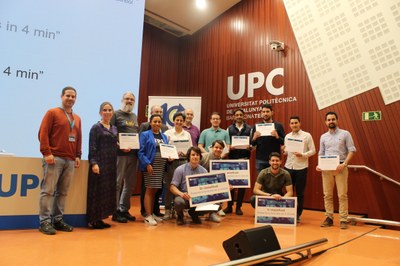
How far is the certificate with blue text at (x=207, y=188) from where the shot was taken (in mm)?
3611

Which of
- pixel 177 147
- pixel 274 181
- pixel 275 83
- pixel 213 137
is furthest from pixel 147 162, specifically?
pixel 275 83

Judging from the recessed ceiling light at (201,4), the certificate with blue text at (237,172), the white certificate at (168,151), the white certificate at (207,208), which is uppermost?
the recessed ceiling light at (201,4)

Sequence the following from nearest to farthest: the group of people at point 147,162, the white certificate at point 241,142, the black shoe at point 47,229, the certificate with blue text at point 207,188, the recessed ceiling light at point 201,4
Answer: the black shoe at point 47,229, the group of people at point 147,162, the certificate with blue text at point 207,188, the white certificate at point 241,142, the recessed ceiling light at point 201,4

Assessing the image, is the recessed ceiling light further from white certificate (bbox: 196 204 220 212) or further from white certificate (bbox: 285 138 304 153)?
white certificate (bbox: 196 204 220 212)

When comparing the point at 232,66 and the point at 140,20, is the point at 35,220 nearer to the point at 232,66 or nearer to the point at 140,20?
the point at 140,20

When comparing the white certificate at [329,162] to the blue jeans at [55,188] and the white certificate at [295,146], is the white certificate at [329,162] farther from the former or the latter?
the blue jeans at [55,188]

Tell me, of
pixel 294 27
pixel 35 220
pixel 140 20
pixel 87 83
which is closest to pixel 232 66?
pixel 294 27

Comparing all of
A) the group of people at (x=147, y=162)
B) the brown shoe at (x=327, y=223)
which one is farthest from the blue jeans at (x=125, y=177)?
the brown shoe at (x=327, y=223)

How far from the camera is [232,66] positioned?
23.8ft

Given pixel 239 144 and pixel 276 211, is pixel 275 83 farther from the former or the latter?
pixel 276 211

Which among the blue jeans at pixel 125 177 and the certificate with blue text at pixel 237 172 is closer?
the blue jeans at pixel 125 177

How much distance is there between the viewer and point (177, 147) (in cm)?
427

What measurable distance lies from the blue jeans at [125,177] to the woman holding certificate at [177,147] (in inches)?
17.1

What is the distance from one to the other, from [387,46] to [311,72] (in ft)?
4.11
